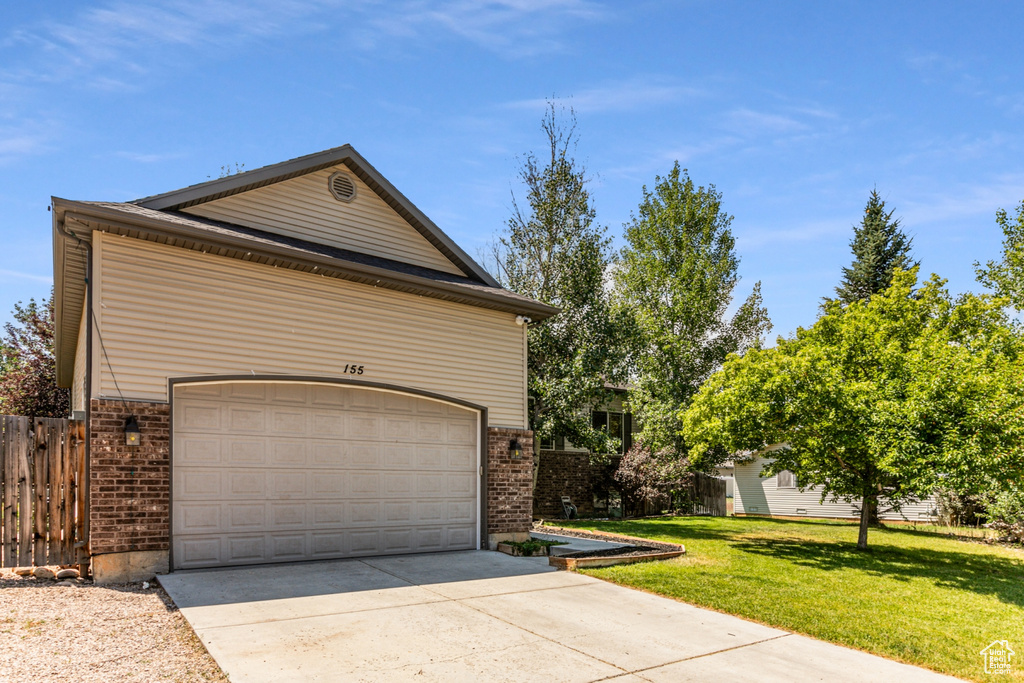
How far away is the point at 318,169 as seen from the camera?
11.0 meters

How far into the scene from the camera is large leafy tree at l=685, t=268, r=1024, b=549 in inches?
407

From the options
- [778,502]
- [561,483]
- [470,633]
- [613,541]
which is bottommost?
[778,502]

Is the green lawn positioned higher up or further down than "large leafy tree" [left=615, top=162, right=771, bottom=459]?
further down

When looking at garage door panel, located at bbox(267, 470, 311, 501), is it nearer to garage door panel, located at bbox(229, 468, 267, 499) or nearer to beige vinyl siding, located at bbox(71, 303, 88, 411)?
garage door panel, located at bbox(229, 468, 267, 499)

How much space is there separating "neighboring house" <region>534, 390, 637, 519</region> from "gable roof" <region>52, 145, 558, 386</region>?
9494 millimetres

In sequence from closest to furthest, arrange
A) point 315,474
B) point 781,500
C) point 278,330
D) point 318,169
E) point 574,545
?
point 278,330 → point 315,474 → point 318,169 → point 574,545 → point 781,500

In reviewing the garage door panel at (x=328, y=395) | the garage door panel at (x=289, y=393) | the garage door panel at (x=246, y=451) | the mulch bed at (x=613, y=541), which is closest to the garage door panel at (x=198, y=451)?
the garage door panel at (x=246, y=451)

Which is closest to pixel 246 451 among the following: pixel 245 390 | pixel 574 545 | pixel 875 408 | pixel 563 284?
pixel 245 390

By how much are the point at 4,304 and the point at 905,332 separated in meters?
31.5

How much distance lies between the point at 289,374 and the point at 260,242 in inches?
74.0

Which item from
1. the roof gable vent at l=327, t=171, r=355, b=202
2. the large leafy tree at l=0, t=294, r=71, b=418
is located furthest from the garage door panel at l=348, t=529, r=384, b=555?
the large leafy tree at l=0, t=294, r=71, b=418

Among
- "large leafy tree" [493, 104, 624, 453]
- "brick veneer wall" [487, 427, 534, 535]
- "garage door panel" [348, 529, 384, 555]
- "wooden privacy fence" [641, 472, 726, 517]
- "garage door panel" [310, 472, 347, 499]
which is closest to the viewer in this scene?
"garage door panel" [310, 472, 347, 499]

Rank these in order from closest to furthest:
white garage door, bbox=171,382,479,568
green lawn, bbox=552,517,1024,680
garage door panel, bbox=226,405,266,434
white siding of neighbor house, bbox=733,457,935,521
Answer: green lawn, bbox=552,517,1024,680 → white garage door, bbox=171,382,479,568 → garage door panel, bbox=226,405,266,434 → white siding of neighbor house, bbox=733,457,935,521
